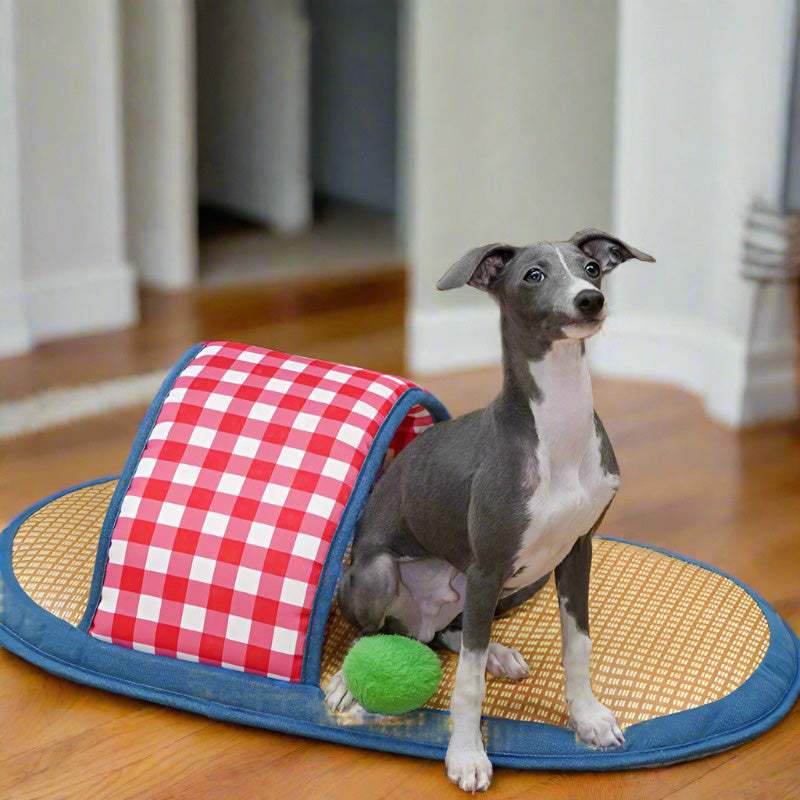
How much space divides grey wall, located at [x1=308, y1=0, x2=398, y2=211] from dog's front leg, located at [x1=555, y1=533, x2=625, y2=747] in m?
4.41

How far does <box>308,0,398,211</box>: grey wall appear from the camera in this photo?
5969mm

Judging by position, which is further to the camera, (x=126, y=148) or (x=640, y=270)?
(x=126, y=148)

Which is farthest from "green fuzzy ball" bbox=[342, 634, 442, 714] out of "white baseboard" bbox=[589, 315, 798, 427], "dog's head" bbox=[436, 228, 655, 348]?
"white baseboard" bbox=[589, 315, 798, 427]

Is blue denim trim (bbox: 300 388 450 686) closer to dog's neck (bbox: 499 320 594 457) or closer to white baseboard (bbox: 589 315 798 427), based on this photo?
dog's neck (bbox: 499 320 594 457)

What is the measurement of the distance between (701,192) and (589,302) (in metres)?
2.18

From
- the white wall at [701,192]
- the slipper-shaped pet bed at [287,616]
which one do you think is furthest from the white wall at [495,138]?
the slipper-shaped pet bed at [287,616]

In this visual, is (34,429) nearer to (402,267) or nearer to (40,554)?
(40,554)

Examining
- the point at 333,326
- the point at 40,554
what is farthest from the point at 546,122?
the point at 40,554

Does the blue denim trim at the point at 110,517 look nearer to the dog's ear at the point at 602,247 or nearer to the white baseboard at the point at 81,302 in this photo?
the dog's ear at the point at 602,247

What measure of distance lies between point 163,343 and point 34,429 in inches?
32.0

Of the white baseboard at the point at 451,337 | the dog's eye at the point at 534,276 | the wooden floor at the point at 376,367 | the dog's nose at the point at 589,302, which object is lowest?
the wooden floor at the point at 376,367

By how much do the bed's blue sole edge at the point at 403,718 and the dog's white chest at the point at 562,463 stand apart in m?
0.28

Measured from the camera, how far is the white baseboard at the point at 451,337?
149 inches

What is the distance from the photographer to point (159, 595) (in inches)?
79.4
